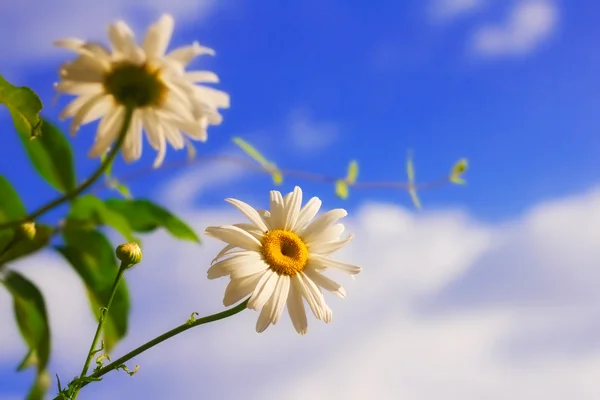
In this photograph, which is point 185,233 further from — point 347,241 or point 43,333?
point 347,241

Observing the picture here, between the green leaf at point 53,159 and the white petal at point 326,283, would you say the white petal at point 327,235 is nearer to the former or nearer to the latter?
the white petal at point 326,283

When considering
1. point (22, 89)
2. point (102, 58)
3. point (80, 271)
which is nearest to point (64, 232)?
point (80, 271)

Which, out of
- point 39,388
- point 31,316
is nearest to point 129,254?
point 39,388

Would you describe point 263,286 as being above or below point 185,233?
below

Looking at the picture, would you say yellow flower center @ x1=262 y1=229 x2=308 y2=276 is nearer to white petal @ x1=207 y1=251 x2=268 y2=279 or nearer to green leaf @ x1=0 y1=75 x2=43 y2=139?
white petal @ x1=207 y1=251 x2=268 y2=279

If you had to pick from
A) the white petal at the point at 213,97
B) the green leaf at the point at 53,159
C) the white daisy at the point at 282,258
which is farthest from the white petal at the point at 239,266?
the green leaf at the point at 53,159

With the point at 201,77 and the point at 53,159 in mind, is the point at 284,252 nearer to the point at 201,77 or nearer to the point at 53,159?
the point at 201,77
